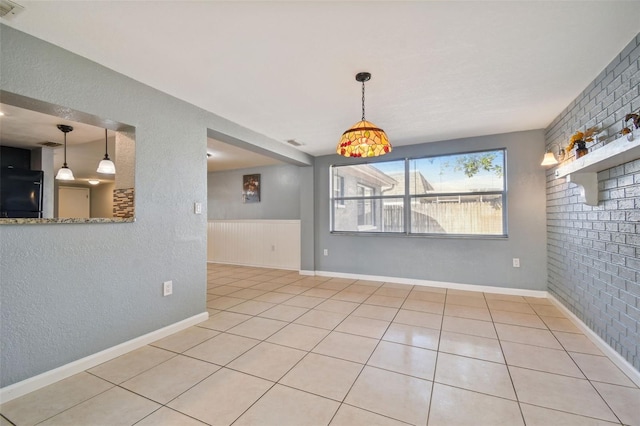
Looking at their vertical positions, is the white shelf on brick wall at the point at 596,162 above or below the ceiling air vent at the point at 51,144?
below

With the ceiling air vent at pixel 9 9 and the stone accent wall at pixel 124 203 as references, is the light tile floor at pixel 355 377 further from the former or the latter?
the ceiling air vent at pixel 9 9

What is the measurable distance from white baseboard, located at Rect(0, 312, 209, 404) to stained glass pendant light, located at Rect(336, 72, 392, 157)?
226 centimetres

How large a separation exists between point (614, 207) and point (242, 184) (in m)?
6.01

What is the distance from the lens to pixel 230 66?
2117mm

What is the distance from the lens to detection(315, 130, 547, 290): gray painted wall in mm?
3648

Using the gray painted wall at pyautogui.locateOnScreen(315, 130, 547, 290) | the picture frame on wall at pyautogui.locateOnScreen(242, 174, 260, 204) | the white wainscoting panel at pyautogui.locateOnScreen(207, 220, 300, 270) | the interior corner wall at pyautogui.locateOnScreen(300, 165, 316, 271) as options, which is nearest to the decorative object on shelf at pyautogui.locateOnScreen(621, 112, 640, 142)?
the gray painted wall at pyautogui.locateOnScreen(315, 130, 547, 290)

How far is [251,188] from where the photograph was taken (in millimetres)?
6344

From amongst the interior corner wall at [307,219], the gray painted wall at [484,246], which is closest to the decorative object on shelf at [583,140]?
the gray painted wall at [484,246]

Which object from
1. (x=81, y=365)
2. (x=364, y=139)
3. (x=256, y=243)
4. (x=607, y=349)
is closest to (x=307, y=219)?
(x=256, y=243)

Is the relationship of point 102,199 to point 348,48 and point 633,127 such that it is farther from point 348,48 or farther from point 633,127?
point 633,127

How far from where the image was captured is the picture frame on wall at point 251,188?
20.6ft

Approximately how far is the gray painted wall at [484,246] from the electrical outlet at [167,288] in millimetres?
2899

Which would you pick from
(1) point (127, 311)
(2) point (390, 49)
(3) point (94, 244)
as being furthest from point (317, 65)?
(1) point (127, 311)

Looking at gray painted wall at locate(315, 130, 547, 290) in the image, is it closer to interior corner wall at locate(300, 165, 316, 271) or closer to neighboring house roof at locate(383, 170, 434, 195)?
neighboring house roof at locate(383, 170, 434, 195)
